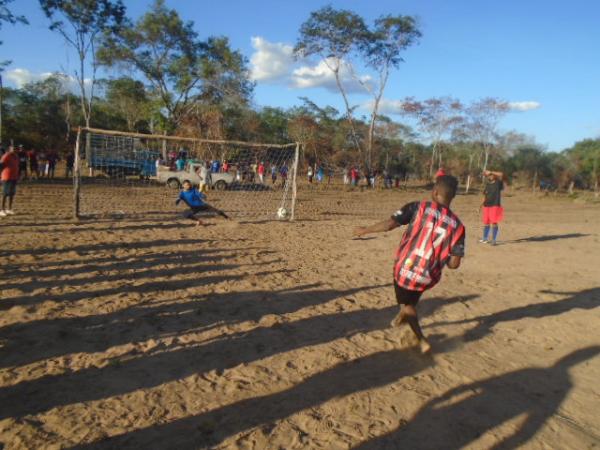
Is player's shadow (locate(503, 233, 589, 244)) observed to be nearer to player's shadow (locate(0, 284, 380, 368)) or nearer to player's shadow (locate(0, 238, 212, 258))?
player's shadow (locate(0, 284, 380, 368))

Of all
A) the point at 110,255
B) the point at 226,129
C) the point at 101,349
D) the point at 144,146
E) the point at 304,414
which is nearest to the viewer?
the point at 304,414

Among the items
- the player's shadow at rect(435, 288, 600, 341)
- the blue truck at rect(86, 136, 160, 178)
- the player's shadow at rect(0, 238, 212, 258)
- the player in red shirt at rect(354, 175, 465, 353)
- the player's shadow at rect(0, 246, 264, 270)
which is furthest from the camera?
the blue truck at rect(86, 136, 160, 178)

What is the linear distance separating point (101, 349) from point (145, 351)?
38 centimetres

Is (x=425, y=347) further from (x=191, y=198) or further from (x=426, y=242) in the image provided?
(x=191, y=198)

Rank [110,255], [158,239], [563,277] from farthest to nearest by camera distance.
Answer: [158,239], [563,277], [110,255]

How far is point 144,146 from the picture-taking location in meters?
21.6

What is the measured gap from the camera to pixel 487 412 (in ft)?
10.4

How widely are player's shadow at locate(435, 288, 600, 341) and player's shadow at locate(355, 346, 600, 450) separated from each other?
36.1 inches

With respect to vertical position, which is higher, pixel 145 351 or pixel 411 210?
pixel 411 210

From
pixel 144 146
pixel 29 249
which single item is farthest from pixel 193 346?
pixel 144 146

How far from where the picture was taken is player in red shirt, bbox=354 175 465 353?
3.65m

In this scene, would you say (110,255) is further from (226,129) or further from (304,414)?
(226,129)

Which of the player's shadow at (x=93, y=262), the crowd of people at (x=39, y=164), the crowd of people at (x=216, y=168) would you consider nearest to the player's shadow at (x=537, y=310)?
the player's shadow at (x=93, y=262)

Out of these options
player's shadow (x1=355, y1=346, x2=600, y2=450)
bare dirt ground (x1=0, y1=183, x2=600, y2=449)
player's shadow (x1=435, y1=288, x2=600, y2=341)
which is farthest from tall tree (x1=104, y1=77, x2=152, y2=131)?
player's shadow (x1=355, y1=346, x2=600, y2=450)
